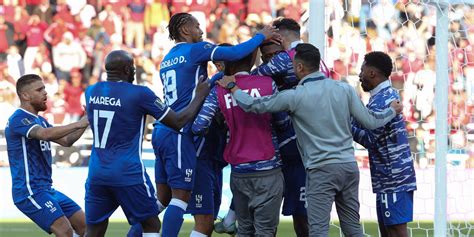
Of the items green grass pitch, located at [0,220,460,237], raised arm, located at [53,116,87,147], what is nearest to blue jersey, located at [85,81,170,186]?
raised arm, located at [53,116,87,147]

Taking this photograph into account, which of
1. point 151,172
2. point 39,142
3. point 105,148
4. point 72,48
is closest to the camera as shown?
point 105,148

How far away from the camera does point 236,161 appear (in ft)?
21.1

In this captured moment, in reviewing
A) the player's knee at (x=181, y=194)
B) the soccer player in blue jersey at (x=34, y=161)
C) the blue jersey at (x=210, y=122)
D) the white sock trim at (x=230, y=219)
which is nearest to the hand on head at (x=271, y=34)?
the blue jersey at (x=210, y=122)

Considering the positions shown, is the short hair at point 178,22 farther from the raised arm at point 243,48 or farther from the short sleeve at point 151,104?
the short sleeve at point 151,104

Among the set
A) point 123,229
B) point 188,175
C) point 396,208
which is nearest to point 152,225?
point 188,175

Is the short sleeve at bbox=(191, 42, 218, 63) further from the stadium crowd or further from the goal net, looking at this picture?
the stadium crowd

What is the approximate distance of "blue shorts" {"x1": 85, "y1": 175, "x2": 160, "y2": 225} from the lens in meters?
6.45

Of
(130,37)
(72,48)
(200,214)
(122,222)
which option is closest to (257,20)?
(130,37)

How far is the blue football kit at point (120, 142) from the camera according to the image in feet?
20.9

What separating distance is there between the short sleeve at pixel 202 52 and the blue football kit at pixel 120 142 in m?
0.72

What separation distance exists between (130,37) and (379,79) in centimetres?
1109

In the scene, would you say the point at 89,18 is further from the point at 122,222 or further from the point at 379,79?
the point at 379,79

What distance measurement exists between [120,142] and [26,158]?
1014 mm

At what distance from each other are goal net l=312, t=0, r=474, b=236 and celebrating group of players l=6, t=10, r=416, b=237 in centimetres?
168
